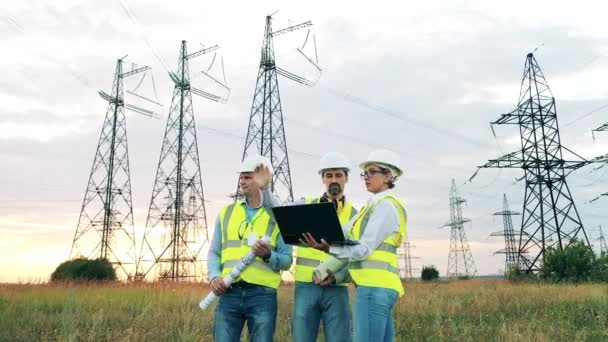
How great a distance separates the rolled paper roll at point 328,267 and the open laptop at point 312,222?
0.64 metres

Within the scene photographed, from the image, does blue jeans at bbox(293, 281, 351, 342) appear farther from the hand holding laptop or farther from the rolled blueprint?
the hand holding laptop

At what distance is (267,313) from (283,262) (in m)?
0.43

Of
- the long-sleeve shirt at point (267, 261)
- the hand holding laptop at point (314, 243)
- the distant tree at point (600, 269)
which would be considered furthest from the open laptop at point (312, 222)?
the distant tree at point (600, 269)

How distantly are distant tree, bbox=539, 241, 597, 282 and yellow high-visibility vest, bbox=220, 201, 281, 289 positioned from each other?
849 inches

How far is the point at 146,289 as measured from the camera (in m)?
13.1

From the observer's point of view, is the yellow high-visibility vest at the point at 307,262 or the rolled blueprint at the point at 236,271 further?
the yellow high-visibility vest at the point at 307,262

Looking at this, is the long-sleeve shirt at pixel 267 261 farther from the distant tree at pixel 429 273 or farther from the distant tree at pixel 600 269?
the distant tree at pixel 429 273

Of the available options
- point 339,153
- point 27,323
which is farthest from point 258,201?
point 27,323

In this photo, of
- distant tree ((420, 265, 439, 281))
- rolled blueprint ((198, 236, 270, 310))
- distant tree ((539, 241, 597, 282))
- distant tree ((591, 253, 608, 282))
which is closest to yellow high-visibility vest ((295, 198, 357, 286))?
rolled blueprint ((198, 236, 270, 310))

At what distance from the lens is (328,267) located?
4320 mm

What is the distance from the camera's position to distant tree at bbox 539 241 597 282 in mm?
22656

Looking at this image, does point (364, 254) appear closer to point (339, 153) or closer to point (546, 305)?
point (339, 153)

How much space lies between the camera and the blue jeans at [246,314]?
4.13 metres

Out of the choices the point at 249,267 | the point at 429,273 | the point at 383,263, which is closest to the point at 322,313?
the point at 249,267
